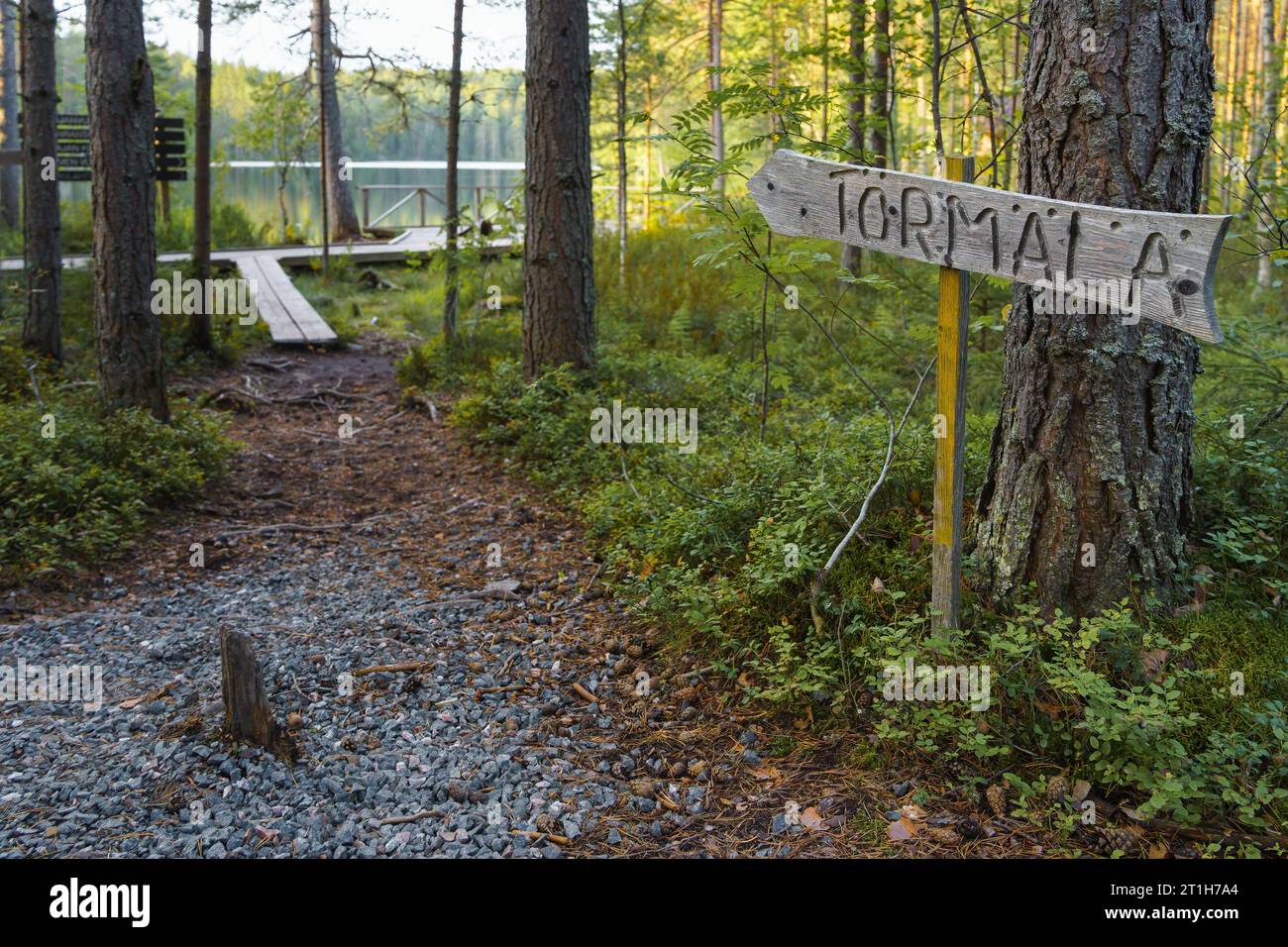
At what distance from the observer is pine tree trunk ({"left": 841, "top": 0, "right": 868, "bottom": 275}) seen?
286 inches

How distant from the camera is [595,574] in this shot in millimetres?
5758

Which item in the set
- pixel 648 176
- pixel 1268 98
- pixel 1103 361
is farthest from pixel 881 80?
pixel 648 176

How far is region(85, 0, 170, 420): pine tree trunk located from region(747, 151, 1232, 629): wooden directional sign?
569 cm

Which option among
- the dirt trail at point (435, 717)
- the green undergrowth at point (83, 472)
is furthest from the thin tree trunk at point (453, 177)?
the dirt trail at point (435, 717)

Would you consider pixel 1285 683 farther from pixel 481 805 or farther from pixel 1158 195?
pixel 481 805

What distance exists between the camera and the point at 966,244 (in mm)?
Answer: 3328

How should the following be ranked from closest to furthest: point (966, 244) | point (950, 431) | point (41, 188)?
point (966, 244), point (950, 431), point (41, 188)

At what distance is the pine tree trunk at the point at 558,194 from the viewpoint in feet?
27.3

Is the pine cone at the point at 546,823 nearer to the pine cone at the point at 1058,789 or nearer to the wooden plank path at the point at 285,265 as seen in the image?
the pine cone at the point at 1058,789

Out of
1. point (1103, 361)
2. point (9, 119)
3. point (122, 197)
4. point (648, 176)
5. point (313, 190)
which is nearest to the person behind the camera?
point (1103, 361)

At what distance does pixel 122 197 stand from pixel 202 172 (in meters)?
4.22

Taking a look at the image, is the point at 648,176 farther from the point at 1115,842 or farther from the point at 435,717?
the point at 1115,842

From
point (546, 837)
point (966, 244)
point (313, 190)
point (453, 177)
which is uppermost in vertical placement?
point (313, 190)

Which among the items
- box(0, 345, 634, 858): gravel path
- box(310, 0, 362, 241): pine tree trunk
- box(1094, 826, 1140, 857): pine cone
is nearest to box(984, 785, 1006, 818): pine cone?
box(1094, 826, 1140, 857): pine cone
